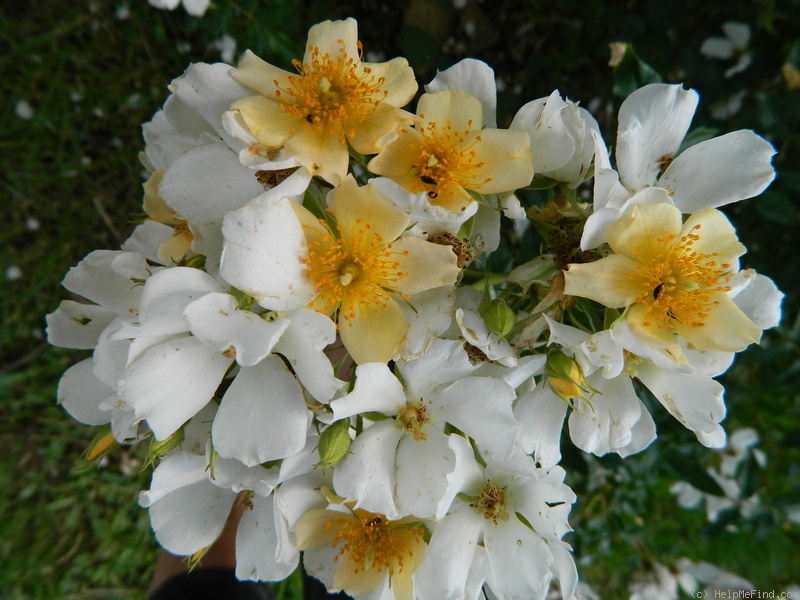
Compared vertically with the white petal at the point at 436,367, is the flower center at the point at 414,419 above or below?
below

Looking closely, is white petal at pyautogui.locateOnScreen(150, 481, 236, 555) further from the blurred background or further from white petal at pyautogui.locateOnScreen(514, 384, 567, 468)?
the blurred background

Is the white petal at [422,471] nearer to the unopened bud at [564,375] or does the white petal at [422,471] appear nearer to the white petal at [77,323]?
the unopened bud at [564,375]

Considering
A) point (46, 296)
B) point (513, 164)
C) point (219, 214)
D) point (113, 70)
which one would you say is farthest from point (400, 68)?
point (46, 296)

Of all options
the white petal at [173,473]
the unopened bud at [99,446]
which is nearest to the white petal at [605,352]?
the white petal at [173,473]

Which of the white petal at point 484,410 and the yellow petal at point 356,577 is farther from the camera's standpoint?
the yellow petal at point 356,577

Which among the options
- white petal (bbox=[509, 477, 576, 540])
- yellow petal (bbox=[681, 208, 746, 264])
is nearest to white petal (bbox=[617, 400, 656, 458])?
white petal (bbox=[509, 477, 576, 540])

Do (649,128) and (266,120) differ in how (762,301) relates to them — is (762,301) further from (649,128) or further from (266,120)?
(266,120)
